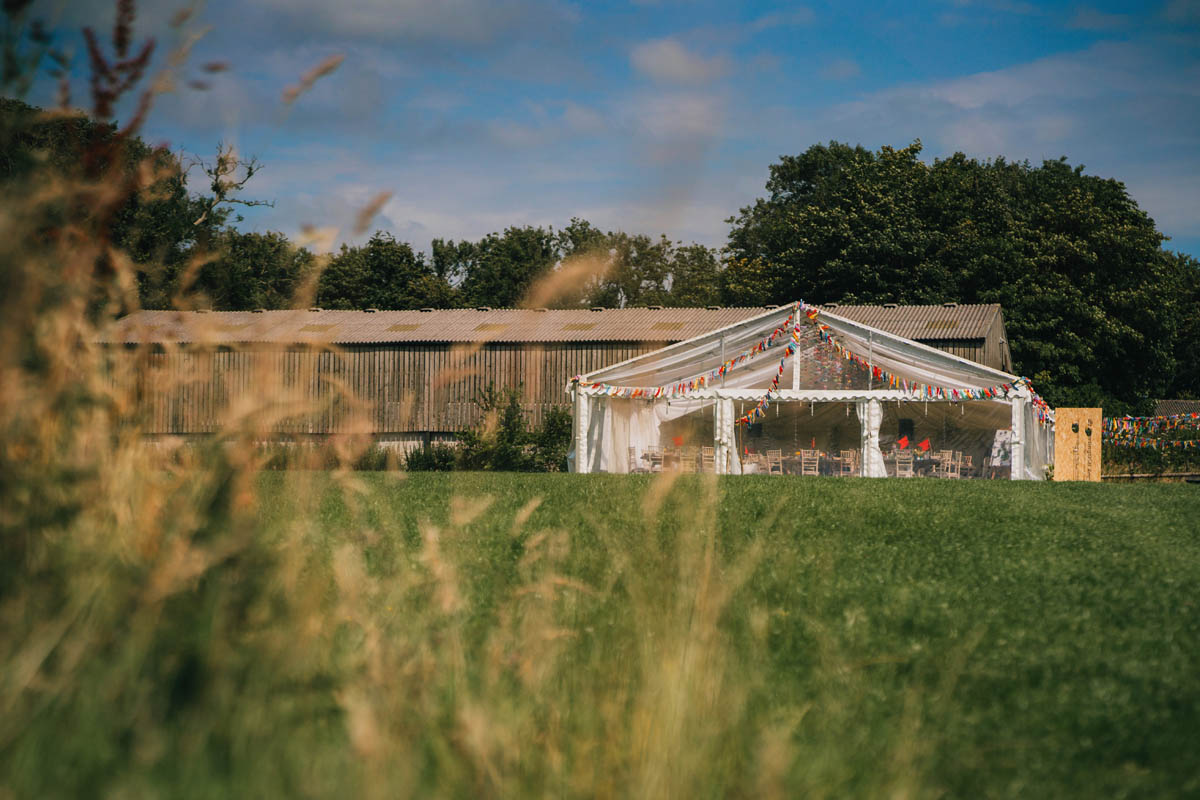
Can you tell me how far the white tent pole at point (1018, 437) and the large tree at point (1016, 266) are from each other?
50.3 ft

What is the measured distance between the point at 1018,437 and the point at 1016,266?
19.6 meters

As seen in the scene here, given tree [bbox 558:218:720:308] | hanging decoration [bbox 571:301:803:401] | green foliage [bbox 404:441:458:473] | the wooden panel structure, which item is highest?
hanging decoration [bbox 571:301:803:401]

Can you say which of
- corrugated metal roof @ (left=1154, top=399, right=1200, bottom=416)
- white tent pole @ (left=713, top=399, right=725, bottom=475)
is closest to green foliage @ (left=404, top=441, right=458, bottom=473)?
white tent pole @ (left=713, top=399, right=725, bottom=475)

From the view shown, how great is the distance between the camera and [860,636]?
559cm

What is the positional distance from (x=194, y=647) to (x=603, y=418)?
18.9 metres

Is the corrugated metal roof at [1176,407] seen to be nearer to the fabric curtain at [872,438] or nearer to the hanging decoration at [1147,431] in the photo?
the hanging decoration at [1147,431]

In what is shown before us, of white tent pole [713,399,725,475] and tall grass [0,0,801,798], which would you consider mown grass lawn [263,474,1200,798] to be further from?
white tent pole [713,399,725,475]

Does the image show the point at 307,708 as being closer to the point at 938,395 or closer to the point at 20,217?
the point at 20,217

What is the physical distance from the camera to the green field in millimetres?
2896

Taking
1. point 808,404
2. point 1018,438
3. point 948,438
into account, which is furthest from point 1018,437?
point 808,404

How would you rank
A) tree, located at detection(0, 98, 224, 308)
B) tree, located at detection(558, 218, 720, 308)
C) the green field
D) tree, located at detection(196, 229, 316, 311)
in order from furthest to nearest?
tree, located at detection(558, 218, 720, 308), tree, located at detection(196, 229, 316, 311), tree, located at detection(0, 98, 224, 308), the green field

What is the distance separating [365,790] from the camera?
2578mm

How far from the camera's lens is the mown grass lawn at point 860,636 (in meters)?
3.68

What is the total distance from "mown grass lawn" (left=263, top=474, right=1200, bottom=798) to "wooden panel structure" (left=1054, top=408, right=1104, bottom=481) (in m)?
12.1
